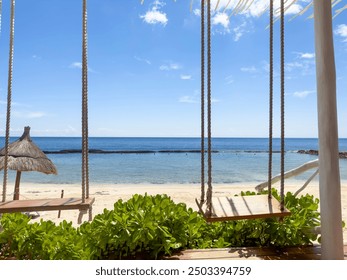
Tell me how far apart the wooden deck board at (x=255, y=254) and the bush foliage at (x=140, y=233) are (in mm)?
62

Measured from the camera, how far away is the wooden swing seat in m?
1.53

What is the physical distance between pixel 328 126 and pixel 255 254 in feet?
2.85

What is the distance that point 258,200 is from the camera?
179cm

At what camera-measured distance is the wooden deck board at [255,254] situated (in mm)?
1729

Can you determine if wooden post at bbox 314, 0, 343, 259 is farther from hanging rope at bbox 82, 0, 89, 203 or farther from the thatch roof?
the thatch roof

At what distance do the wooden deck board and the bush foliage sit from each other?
62mm

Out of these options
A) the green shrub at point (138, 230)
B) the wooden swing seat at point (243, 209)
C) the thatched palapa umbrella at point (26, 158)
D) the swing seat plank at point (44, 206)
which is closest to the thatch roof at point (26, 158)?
the thatched palapa umbrella at point (26, 158)

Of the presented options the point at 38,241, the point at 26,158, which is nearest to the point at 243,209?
the point at 38,241

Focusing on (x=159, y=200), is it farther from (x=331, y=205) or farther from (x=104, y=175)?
(x=104, y=175)

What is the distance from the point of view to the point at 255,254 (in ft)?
5.86

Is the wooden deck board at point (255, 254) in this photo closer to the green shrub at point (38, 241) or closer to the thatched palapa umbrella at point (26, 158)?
the green shrub at point (38, 241)

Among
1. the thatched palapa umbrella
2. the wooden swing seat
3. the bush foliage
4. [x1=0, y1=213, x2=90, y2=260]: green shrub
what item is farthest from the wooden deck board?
the thatched palapa umbrella

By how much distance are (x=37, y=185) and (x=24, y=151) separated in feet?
27.2
